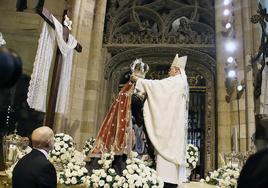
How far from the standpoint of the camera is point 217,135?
8164 mm

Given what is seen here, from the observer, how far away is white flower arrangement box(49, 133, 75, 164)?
5.20 metres

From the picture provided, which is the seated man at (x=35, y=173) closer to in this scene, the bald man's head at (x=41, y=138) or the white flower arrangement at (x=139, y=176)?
the bald man's head at (x=41, y=138)

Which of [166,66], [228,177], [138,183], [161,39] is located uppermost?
[161,39]

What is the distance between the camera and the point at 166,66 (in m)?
9.61

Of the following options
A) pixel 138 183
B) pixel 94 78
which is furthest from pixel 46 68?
pixel 138 183

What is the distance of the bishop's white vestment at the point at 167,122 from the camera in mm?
4309

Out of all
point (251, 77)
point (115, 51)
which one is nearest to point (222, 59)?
point (251, 77)

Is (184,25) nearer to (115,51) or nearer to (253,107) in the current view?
(115,51)

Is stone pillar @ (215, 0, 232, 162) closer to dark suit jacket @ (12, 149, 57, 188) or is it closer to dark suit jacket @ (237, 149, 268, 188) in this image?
dark suit jacket @ (12, 149, 57, 188)

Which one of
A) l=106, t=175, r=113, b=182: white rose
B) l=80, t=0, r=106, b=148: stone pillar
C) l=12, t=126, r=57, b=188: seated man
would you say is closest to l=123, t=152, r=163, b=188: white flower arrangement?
l=106, t=175, r=113, b=182: white rose

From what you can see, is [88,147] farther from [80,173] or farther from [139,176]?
[139,176]

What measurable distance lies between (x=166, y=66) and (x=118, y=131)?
5.52m

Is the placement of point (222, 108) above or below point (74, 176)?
above

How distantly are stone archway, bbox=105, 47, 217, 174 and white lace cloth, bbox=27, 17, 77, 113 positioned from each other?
2.66 metres
